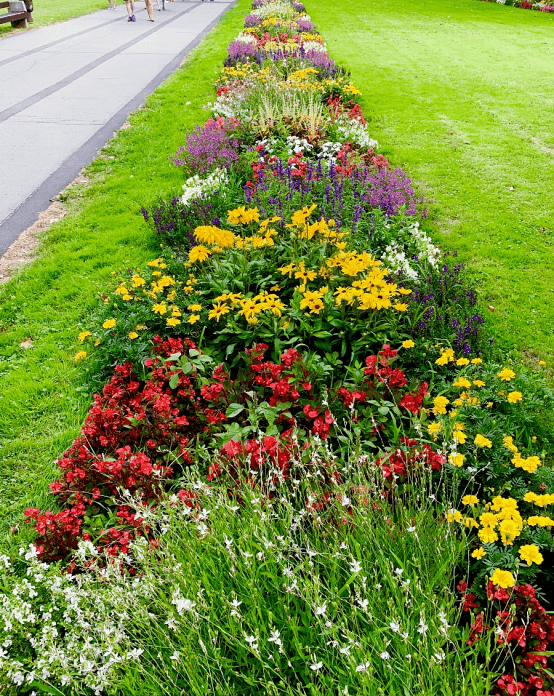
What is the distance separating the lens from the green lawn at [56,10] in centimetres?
1723

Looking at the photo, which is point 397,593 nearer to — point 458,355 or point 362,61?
point 458,355

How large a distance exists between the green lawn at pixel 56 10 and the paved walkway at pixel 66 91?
87 centimetres

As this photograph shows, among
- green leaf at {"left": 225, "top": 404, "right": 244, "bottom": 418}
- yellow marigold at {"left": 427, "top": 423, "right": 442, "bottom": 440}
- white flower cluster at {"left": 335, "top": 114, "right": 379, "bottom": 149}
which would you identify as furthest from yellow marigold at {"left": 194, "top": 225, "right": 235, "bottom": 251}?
white flower cluster at {"left": 335, "top": 114, "right": 379, "bottom": 149}

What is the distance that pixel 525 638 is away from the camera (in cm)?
184

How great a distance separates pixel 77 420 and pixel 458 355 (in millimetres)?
2600

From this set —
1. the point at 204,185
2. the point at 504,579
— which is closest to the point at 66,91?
the point at 204,185

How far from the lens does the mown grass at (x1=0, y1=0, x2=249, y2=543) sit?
3.16 metres

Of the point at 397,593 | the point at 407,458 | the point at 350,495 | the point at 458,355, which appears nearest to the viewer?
the point at 397,593

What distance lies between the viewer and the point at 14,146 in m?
7.45

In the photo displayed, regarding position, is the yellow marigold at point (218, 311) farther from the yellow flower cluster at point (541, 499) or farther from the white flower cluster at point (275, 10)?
the white flower cluster at point (275, 10)

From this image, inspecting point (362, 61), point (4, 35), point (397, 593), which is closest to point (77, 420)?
point (397, 593)

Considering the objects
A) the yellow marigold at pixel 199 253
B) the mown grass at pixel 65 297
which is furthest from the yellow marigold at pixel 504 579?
the yellow marigold at pixel 199 253

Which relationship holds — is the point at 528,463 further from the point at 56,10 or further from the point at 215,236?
the point at 56,10

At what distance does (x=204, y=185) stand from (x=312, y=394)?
3377mm
